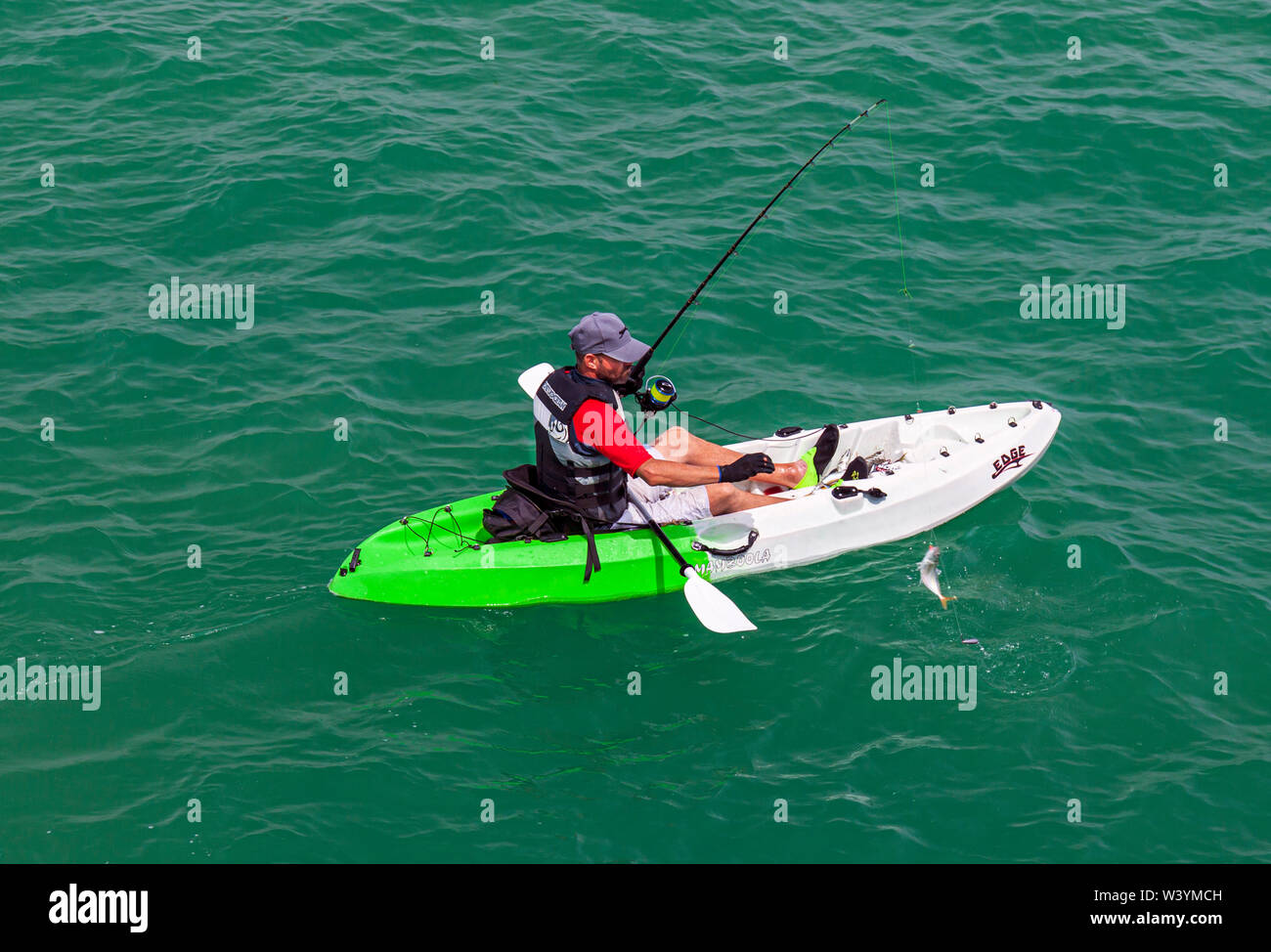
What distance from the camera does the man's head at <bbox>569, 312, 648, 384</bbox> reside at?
9.18m

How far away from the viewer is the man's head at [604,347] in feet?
30.1

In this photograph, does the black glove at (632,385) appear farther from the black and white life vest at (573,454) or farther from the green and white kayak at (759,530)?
the green and white kayak at (759,530)

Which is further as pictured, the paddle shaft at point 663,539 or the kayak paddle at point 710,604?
the paddle shaft at point 663,539

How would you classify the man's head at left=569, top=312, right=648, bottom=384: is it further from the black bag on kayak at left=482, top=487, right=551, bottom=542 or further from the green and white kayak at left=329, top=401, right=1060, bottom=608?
the green and white kayak at left=329, top=401, right=1060, bottom=608

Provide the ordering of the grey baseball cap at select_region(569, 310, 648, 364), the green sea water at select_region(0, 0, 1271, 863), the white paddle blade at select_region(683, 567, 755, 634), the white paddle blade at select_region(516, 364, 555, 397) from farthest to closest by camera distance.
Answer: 1. the white paddle blade at select_region(516, 364, 555, 397)
2. the grey baseball cap at select_region(569, 310, 648, 364)
3. the white paddle blade at select_region(683, 567, 755, 634)
4. the green sea water at select_region(0, 0, 1271, 863)

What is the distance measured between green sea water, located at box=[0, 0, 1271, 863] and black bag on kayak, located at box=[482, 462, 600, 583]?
0.61 m

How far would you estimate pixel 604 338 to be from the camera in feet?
30.1

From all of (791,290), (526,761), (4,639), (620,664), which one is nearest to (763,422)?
(791,290)

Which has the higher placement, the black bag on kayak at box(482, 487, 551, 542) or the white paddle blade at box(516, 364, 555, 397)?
the white paddle blade at box(516, 364, 555, 397)

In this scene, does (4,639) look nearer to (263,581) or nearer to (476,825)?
(263,581)

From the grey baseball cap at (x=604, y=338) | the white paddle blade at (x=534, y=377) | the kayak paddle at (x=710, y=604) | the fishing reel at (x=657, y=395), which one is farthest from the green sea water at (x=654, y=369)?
the grey baseball cap at (x=604, y=338)

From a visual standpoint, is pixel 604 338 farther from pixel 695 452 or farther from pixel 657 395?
pixel 695 452

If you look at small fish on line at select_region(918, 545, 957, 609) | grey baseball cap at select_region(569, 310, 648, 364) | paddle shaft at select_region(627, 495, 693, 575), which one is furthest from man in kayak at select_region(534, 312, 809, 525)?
small fish on line at select_region(918, 545, 957, 609)

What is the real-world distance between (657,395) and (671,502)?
102 centimetres
